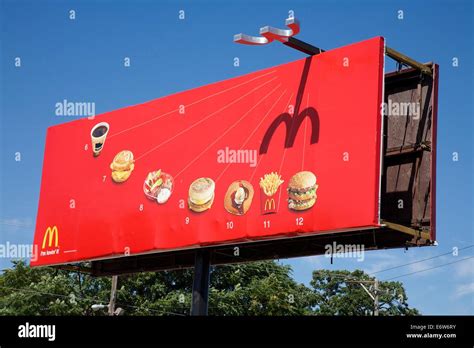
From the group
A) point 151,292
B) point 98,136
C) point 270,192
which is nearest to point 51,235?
point 98,136

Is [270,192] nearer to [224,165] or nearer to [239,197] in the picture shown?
[239,197]

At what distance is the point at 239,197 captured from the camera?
1758 centimetres

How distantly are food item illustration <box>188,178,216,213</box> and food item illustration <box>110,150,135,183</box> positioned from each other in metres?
2.39

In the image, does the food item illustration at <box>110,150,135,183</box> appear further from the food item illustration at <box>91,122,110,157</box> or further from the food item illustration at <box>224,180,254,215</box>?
the food item illustration at <box>224,180,254,215</box>

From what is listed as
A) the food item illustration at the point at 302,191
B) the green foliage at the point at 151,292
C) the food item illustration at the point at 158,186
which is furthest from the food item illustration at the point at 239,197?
the green foliage at the point at 151,292

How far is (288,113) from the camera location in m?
17.2

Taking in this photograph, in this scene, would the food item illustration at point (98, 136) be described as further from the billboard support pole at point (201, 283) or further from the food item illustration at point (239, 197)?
the food item illustration at point (239, 197)

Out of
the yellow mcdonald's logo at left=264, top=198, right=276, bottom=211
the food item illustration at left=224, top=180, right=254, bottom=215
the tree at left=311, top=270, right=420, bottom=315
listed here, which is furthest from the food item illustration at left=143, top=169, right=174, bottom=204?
the tree at left=311, top=270, right=420, bottom=315

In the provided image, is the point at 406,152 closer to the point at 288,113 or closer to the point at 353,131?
the point at 353,131

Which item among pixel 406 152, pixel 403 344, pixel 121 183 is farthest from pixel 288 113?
pixel 403 344

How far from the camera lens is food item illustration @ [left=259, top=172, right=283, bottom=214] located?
16812mm

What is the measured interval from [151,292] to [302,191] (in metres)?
26.2

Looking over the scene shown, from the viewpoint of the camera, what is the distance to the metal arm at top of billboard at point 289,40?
626 inches

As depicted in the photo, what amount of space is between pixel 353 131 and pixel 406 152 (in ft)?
4.96
